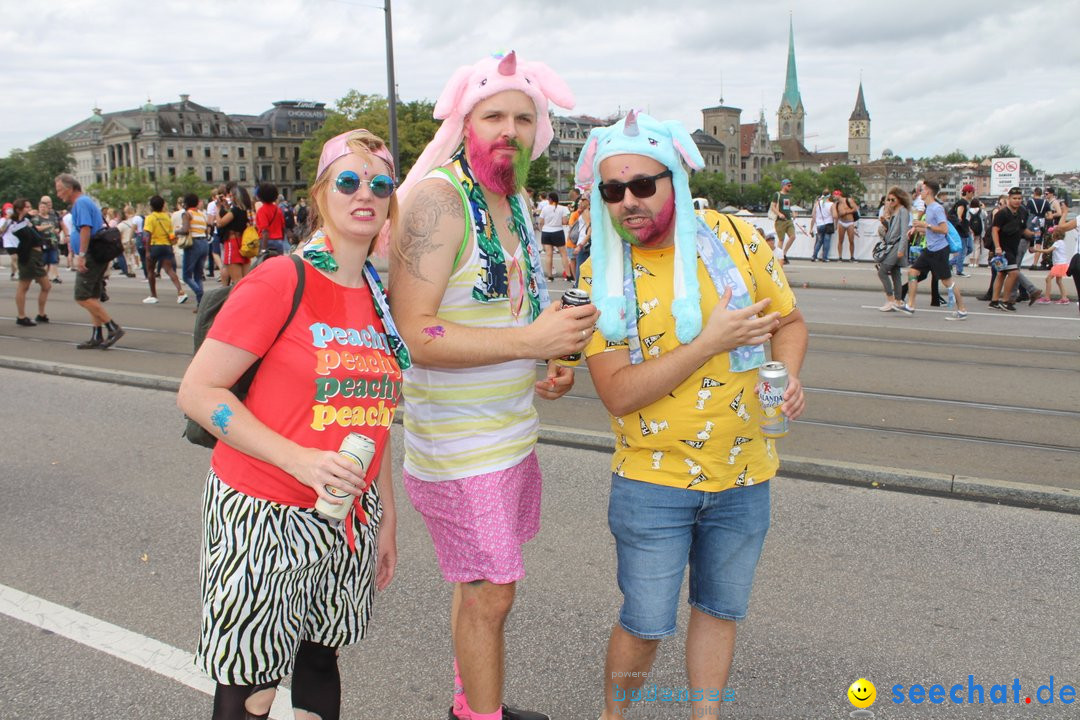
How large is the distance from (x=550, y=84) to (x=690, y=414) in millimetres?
1084

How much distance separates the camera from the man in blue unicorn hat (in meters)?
2.38

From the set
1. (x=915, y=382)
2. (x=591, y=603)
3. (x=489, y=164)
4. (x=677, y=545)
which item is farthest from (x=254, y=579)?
(x=915, y=382)

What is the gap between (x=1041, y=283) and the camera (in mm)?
16047

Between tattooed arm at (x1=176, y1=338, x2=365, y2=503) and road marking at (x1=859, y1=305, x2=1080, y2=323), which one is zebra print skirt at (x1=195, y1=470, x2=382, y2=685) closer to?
tattooed arm at (x1=176, y1=338, x2=365, y2=503)

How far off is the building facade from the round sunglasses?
403 ft

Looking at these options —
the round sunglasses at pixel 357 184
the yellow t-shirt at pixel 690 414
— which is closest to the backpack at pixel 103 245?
the round sunglasses at pixel 357 184

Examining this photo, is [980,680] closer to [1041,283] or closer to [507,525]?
[507,525]

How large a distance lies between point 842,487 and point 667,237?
10.1 ft

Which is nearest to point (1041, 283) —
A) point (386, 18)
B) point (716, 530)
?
point (386, 18)

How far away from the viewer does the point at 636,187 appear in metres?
2.37

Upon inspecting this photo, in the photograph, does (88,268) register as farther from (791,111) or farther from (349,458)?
(791,111)

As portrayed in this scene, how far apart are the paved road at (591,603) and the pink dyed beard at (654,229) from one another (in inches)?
62.1

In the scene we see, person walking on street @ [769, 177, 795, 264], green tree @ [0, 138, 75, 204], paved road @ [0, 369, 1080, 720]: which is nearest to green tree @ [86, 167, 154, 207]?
green tree @ [0, 138, 75, 204]

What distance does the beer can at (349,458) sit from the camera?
2.00 meters
